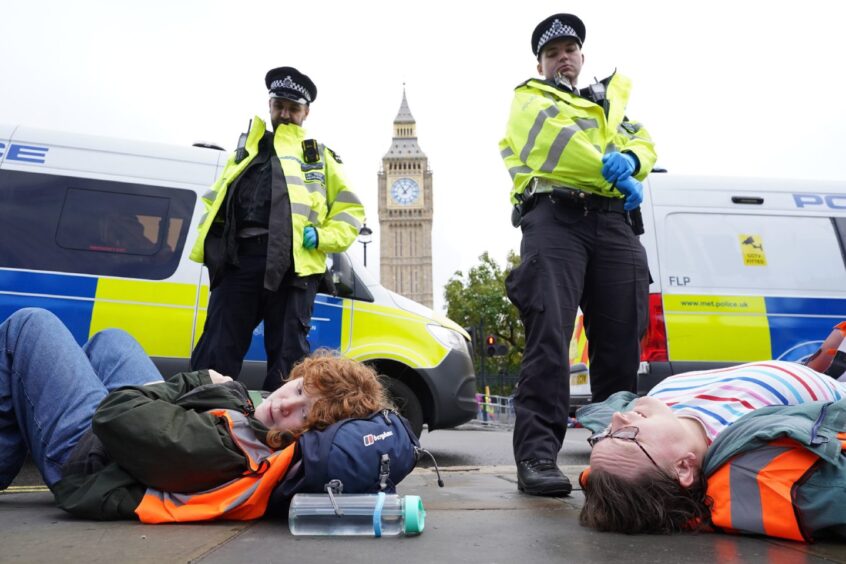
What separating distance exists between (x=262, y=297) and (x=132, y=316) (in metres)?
1.50

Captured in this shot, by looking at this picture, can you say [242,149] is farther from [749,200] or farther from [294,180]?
[749,200]

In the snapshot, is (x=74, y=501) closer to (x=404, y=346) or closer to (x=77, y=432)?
(x=77, y=432)

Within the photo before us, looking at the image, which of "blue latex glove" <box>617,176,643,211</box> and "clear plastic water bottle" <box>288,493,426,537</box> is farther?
"blue latex glove" <box>617,176,643,211</box>

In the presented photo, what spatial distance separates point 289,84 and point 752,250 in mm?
4053

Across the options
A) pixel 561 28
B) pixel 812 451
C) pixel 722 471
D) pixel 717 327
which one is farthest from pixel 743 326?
pixel 812 451

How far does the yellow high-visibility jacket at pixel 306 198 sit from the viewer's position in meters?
3.64

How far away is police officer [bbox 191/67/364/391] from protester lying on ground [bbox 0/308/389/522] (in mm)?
1104

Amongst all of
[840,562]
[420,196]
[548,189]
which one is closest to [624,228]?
[548,189]

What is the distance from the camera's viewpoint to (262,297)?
3.66 m

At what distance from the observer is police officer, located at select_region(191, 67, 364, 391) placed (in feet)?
11.7

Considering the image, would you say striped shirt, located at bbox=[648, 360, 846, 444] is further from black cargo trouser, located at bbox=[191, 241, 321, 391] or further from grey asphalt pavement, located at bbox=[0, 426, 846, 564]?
black cargo trouser, located at bbox=[191, 241, 321, 391]

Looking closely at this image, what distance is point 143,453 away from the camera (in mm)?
1979

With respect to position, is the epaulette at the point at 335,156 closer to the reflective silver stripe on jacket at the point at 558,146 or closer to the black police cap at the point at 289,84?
the black police cap at the point at 289,84

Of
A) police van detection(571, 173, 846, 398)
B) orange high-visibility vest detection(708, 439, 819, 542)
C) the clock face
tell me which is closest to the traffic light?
police van detection(571, 173, 846, 398)
